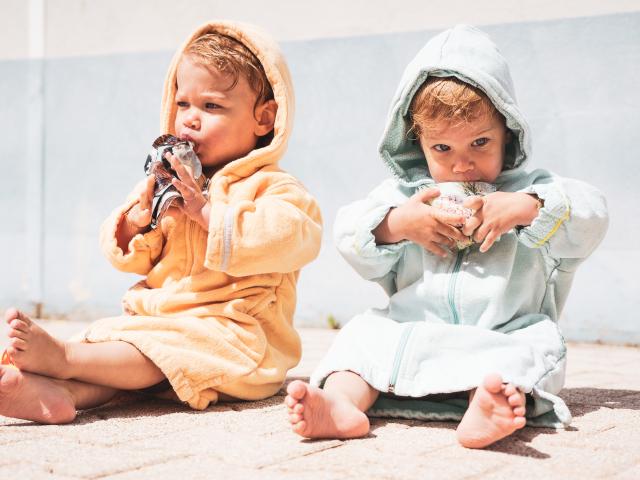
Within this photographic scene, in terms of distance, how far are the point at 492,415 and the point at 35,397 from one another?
1.23 metres

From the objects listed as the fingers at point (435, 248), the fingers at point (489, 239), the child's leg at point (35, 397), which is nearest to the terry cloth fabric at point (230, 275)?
the child's leg at point (35, 397)

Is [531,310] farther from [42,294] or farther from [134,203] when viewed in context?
[42,294]

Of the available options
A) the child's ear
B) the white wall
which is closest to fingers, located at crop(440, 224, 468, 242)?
the child's ear

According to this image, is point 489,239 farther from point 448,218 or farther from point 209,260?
point 209,260

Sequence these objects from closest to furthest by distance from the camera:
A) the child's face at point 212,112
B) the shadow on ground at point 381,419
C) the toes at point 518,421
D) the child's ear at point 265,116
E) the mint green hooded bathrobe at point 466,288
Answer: the toes at point 518,421 → the shadow on ground at point 381,419 → the mint green hooded bathrobe at point 466,288 → the child's face at point 212,112 → the child's ear at point 265,116

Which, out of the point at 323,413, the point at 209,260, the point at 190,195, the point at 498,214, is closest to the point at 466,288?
the point at 498,214

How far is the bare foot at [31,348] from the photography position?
7.69 feet

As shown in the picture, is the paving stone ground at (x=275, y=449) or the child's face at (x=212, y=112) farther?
the child's face at (x=212, y=112)

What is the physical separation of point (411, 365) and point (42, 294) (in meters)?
4.35

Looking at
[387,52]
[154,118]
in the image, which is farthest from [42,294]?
[387,52]

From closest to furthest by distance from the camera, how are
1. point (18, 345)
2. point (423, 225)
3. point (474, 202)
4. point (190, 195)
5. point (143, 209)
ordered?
point (18, 345)
point (474, 202)
point (423, 225)
point (190, 195)
point (143, 209)

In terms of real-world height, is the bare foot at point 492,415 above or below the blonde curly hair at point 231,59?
below

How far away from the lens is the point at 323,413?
2152mm

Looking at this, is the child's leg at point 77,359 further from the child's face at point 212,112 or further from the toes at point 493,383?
the toes at point 493,383
